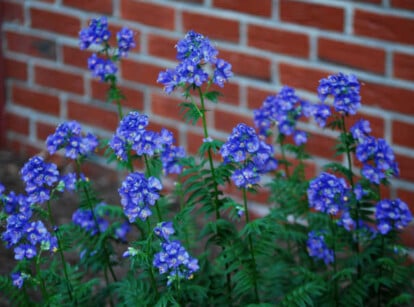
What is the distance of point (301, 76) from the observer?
303 cm

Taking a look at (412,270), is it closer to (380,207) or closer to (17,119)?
(380,207)

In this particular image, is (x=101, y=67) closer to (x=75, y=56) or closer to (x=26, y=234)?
(x=26, y=234)

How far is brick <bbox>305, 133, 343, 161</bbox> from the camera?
304 cm

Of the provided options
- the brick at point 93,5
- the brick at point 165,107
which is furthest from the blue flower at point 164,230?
the brick at point 93,5

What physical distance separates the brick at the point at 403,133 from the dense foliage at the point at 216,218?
429 millimetres

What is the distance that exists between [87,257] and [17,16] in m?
1.62

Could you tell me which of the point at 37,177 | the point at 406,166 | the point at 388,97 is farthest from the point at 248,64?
the point at 37,177

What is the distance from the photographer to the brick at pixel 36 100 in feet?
12.2

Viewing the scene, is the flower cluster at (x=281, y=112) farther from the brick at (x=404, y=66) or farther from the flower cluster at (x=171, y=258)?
the flower cluster at (x=171, y=258)

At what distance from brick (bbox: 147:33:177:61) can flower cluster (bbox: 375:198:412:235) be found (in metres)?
1.27

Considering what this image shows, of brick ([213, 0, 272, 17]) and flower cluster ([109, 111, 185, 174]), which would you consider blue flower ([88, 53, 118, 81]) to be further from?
brick ([213, 0, 272, 17])

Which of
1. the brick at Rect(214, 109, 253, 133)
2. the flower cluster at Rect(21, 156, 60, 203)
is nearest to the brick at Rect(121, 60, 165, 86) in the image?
the brick at Rect(214, 109, 253, 133)

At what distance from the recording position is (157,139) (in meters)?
1.99

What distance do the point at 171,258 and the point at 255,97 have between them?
1.28 m
